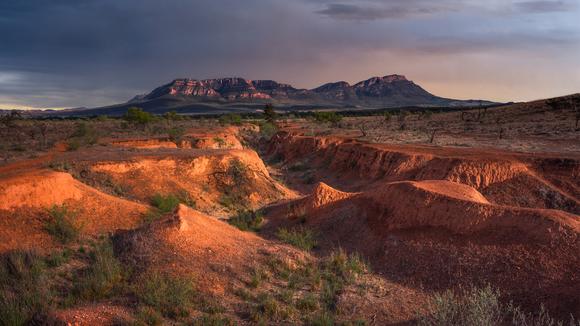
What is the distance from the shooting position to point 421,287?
9.27m

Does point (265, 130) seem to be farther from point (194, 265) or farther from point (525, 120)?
point (194, 265)

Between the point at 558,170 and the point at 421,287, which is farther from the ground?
the point at 558,170

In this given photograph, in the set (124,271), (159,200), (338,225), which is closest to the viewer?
(124,271)

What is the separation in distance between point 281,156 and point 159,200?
24940 millimetres

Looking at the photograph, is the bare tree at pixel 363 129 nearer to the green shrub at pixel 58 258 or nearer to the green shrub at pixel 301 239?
the green shrub at pixel 301 239

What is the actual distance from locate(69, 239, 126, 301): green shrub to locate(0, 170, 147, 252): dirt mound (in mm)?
2596

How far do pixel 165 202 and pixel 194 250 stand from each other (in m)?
7.62

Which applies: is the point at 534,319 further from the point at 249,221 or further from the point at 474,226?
the point at 249,221

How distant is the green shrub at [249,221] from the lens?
14.9 m

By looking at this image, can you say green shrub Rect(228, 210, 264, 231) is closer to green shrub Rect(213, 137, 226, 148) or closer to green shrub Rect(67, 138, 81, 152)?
green shrub Rect(67, 138, 81, 152)

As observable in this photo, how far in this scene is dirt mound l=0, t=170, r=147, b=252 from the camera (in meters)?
11.2

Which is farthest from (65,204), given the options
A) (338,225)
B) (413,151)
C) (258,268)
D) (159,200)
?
(413,151)

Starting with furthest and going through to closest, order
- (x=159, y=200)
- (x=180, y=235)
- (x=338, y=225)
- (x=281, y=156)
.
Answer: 1. (x=281, y=156)
2. (x=159, y=200)
3. (x=338, y=225)
4. (x=180, y=235)

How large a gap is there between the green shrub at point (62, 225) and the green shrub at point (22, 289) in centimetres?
170
